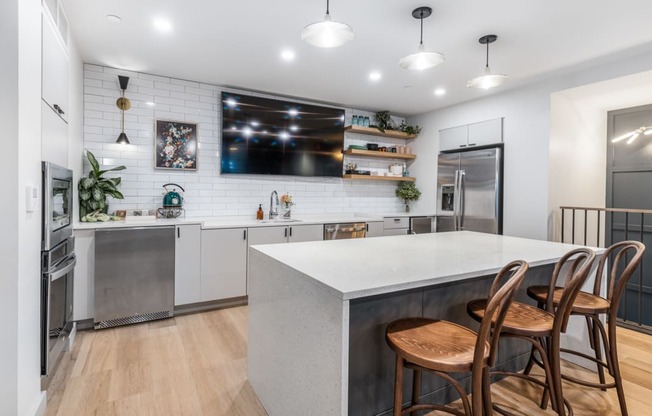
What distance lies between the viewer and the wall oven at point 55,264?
1886 millimetres

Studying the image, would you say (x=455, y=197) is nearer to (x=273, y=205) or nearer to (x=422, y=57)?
(x=273, y=205)

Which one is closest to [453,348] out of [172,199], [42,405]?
[42,405]

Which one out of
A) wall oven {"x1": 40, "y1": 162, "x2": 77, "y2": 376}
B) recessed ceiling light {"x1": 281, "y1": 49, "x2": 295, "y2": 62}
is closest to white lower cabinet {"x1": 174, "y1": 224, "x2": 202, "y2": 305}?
wall oven {"x1": 40, "y1": 162, "x2": 77, "y2": 376}

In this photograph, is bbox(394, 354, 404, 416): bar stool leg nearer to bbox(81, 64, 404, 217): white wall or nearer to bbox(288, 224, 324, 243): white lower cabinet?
bbox(288, 224, 324, 243): white lower cabinet

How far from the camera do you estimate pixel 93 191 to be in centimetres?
326

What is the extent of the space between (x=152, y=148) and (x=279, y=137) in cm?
153

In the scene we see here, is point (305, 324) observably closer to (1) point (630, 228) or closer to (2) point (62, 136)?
(2) point (62, 136)

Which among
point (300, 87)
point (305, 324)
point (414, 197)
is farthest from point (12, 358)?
point (414, 197)

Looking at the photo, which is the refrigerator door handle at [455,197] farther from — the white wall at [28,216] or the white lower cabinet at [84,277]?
A: the white wall at [28,216]

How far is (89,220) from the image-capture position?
314cm

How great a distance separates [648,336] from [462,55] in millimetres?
3019

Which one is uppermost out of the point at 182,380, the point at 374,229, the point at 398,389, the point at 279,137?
the point at 279,137

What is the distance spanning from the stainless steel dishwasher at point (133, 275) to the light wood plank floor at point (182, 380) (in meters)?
0.19

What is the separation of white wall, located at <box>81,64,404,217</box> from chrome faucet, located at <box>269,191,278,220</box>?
0.08 m
